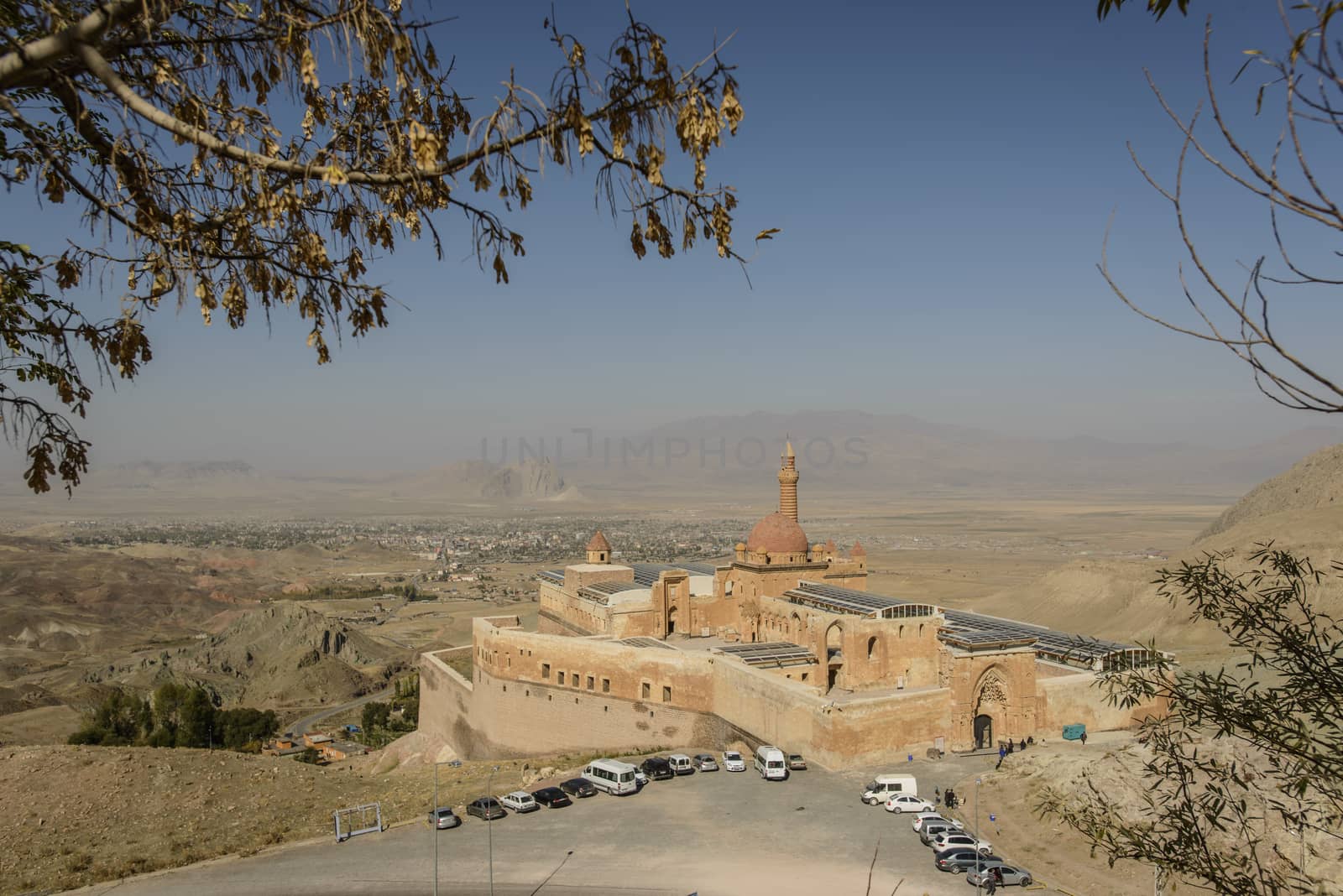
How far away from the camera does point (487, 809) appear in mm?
25234

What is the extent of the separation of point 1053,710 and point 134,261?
32.4 m

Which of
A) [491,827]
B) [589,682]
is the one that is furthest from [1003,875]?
[589,682]

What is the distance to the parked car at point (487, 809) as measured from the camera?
25.1 metres

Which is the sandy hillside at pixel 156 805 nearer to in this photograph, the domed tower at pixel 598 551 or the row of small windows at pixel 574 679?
the row of small windows at pixel 574 679

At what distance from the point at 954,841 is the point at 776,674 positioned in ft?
37.3

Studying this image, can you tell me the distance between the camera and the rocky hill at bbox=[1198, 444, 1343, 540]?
79375mm

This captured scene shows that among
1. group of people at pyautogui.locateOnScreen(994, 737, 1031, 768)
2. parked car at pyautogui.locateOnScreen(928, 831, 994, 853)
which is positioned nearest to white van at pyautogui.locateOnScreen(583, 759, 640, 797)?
parked car at pyautogui.locateOnScreen(928, 831, 994, 853)

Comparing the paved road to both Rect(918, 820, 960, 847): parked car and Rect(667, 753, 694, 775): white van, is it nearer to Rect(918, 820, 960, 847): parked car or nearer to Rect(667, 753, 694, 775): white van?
Rect(667, 753, 694, 775): white van

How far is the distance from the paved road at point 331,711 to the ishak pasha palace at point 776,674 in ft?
55.6

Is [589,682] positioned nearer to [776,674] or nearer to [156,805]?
[776,674]

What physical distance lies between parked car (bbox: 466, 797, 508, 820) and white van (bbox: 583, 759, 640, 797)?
3322 millimetres

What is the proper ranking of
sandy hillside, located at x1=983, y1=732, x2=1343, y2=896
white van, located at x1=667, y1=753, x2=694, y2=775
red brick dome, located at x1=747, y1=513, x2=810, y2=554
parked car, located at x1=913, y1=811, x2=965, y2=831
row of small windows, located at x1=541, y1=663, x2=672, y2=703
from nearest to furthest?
sandy hillside, located at x1=983, y1=732, x2=1343, y2=896
parked car, located at x1=913, y1=811, x2=965, y2=831
white van, located at x1=667, y1=753, x2=694, y2=775
row of small windows, located at x1=541, y1=663, x2=672, y2=703
red brick dome, located at x1=747, y1=513, x2=810, y2=554

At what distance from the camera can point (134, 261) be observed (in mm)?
6133

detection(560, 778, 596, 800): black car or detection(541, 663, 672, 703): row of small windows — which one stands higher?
detection(541, 663, 672, 703): row of small windows
